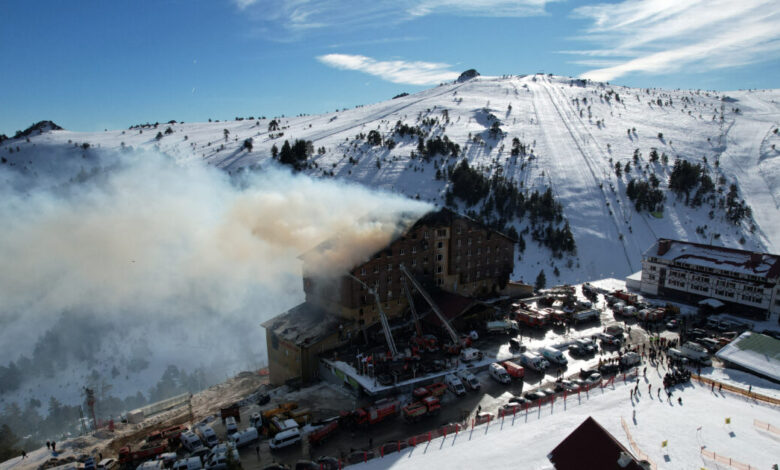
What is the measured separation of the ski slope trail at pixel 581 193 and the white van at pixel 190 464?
74066 mm

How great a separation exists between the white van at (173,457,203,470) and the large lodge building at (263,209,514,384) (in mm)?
16032

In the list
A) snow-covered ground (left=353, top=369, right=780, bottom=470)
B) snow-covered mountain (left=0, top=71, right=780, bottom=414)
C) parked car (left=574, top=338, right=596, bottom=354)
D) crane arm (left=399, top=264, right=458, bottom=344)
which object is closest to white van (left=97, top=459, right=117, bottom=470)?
snow-covered ground (left=353, top=369, right=780, bottom=470)

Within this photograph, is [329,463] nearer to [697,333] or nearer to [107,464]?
[107,464]

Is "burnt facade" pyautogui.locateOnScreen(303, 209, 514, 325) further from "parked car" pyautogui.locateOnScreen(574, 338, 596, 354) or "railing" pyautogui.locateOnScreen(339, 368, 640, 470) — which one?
"railing" pyautogui.locateOnScreen(339, 368, 640, 470)

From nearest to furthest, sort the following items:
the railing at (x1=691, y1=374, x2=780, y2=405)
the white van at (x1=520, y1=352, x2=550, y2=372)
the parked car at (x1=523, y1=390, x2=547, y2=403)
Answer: the railing at (x1=691, y1=374, x2=780, y2=405), the parked car at (x1=523, y1=390, x2=547, y2=403), the white van at (x1=520, y1=352, x2=550, y2=372)

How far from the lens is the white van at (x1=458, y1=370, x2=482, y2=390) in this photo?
3814cm

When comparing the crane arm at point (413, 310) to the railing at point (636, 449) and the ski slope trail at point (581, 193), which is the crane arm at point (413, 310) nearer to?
the railing at point (636, 449)

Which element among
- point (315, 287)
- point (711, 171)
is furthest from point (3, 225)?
point (711, 171)

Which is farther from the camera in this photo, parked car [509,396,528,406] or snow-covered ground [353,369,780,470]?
parked car [509,396,528,406]

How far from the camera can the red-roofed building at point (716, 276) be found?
52844 mm

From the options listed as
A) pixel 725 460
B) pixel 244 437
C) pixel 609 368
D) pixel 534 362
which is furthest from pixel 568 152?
pixel 244 437

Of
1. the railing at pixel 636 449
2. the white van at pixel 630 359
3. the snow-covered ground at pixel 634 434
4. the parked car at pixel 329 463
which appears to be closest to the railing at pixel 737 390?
the snow-covered ground at pixel 634 434

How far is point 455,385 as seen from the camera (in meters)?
37.7

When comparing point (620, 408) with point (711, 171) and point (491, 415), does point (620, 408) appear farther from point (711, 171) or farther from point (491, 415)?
point (711, 171)
